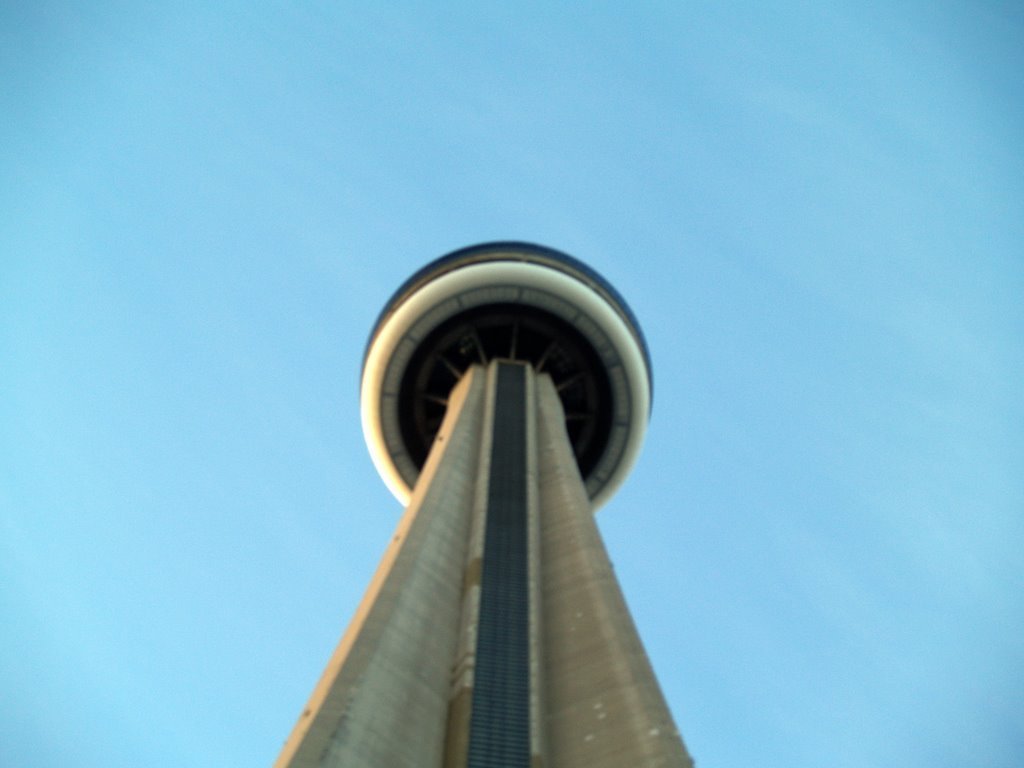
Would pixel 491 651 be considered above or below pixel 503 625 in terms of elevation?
below

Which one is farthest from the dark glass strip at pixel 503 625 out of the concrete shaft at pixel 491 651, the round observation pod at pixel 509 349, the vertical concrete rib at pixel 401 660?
the round observation pod at pixel 509 349

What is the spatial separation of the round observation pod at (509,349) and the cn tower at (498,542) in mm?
46

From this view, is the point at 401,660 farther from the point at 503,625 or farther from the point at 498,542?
the point at 498,542

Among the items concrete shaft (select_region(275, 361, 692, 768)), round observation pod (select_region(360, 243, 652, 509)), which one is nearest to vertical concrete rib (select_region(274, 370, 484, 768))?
concrete shaft (select_region(275, 361, 692, 768))

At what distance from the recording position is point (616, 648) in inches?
452

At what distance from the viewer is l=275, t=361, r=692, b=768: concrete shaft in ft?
31.1

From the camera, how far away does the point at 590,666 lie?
451 inches

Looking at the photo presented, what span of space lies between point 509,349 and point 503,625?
13.0 m

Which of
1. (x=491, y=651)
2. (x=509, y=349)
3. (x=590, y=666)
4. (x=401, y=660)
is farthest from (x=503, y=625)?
(x=509, y=349)

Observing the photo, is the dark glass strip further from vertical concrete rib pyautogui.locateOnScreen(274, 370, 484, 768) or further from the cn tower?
vertical concrete rib pyautogui.locateOnScreen(274, 370, 484, 768)

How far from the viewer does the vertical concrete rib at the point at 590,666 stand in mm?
9742

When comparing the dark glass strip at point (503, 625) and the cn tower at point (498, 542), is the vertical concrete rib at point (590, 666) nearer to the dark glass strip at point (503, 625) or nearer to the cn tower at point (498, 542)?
the cn tower at point (498, 542)

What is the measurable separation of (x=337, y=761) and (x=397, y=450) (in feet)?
56.5

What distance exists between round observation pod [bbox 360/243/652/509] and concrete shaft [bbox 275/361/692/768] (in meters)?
7.58
